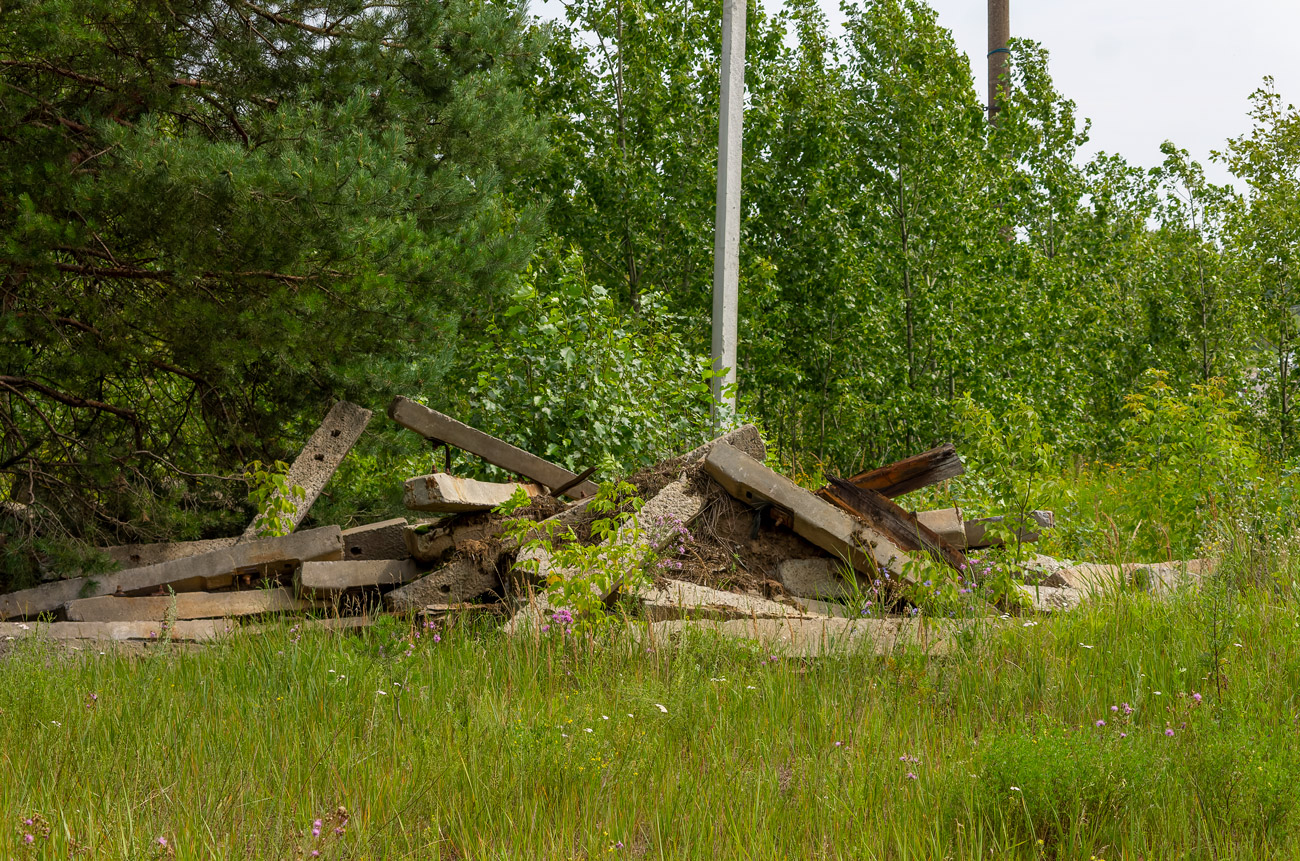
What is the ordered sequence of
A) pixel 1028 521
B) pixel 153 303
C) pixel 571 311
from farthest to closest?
pixel 571 311 < pixel 153 303 < pixel 1028 521

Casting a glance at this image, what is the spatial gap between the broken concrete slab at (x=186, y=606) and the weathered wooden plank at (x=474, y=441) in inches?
48.9

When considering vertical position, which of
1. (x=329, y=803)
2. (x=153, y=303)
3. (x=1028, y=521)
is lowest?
(x=329, y=803)

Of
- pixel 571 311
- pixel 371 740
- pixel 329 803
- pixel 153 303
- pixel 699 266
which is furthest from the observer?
pixel 699 266

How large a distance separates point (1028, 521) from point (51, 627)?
4.91 metres

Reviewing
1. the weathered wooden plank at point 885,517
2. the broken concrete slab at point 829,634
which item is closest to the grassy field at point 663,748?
the broken concrete slab at point 829,634

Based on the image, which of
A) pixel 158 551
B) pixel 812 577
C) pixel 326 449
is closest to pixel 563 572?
pixel 812 577

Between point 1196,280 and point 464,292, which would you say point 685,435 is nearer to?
point 464,292

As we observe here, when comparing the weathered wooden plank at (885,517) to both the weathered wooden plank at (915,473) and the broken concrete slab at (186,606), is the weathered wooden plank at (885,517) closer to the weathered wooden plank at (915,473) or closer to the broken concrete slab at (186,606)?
the weathered wooden plank at (915,473)

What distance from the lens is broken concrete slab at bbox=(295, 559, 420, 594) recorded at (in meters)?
5.10

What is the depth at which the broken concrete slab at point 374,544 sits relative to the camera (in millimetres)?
5809

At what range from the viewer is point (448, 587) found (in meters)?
5.00

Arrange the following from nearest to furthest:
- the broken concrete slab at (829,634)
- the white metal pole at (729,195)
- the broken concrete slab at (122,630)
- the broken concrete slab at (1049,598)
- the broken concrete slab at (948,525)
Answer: the broken concrete slab at (829,634)
the broken concrete slab at (122,630)
the broken concrete slab at (1049,598)
the broken concrete slab at (948,525)
the white metal pole at (729,195)

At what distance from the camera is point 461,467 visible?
736cm

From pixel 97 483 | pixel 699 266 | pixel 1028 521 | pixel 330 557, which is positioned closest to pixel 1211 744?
pixel 1028 521
